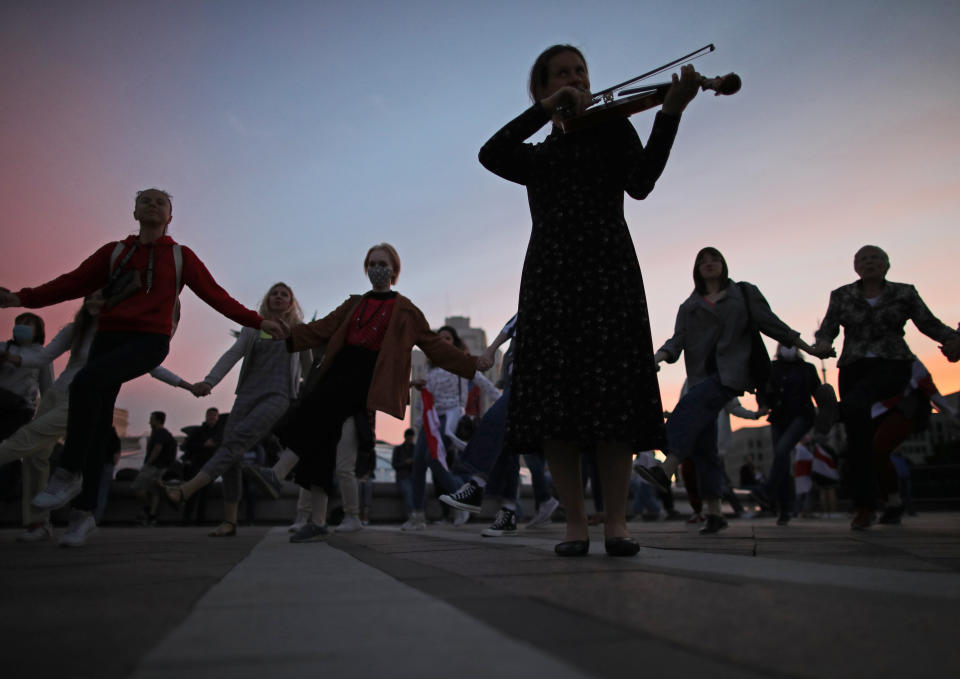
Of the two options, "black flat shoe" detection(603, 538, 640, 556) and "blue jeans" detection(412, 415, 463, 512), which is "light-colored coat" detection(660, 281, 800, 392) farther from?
"blue jeans" detection(412, 415, 463, 512)

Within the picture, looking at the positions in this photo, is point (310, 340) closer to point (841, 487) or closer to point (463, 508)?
point (463, 508)

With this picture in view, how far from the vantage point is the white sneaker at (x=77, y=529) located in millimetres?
3887

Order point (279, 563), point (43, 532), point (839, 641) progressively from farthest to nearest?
point (43, 532), point (279, 563), point (839, 641)

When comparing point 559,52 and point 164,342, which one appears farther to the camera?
point 164,342

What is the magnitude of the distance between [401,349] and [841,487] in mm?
14277

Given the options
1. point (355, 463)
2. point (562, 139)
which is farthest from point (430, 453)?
point (562, 139)

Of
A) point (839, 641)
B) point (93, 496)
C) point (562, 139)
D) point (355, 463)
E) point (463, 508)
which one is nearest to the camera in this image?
point (839, 641)

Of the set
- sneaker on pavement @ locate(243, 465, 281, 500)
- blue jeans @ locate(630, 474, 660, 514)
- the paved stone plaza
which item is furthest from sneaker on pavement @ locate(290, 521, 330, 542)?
blue jeans @ locate(630, 474, 660, 514)

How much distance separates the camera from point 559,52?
3.39 m

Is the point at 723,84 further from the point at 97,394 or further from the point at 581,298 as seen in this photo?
the point at 97,394

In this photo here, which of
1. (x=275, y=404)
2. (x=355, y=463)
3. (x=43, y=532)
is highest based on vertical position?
(x=275, y=404)

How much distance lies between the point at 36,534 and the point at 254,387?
6.02 feet

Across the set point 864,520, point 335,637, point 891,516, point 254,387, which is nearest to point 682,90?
point 335,637

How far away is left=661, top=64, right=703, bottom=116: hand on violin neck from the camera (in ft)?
9.72
